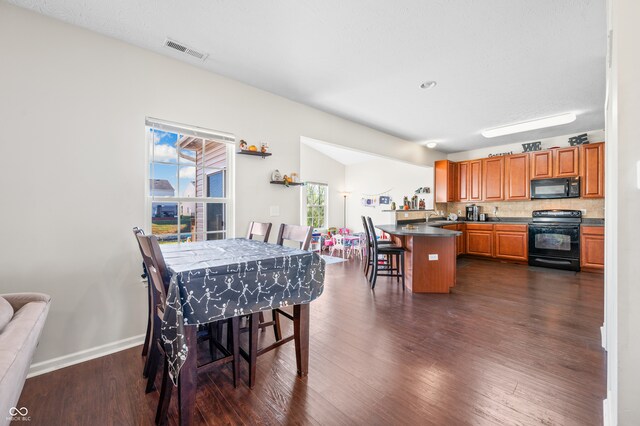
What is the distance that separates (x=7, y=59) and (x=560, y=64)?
4.81 m

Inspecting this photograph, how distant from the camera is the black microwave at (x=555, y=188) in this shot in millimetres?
5078

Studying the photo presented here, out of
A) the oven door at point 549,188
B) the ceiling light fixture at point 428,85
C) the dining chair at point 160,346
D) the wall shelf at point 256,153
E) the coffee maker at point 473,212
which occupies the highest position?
the ceiling light fixture at point 428,85

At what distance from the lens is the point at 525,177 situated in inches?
223

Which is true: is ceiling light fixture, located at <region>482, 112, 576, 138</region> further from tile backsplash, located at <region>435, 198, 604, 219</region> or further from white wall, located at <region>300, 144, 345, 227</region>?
white wall, located at <region>300, 144, 345, 227</region>

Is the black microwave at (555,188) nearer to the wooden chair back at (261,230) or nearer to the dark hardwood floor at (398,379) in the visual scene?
the dark hardwood floor at (398,379)

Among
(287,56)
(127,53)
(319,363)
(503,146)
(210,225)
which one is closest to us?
(319,363)

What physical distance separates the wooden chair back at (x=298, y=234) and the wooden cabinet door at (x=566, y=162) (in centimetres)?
574

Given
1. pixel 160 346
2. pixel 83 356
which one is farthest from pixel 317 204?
pixel 160 346

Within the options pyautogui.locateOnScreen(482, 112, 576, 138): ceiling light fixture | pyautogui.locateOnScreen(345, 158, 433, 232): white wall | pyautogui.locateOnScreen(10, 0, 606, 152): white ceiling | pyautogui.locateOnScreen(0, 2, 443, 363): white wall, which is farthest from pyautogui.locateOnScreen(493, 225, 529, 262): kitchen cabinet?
pyautogui.locateOnScreen(0, 2, 443, 363): white wall

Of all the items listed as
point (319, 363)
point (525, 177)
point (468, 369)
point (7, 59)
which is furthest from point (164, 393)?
point (525, 177)

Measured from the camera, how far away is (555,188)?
5.29 m

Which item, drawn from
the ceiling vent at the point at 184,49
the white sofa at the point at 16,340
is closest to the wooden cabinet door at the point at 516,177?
the ceiling vent at the point at 184,49

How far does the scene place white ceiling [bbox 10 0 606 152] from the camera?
2008 millimetres

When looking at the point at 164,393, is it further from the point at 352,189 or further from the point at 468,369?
the point at 352,189
